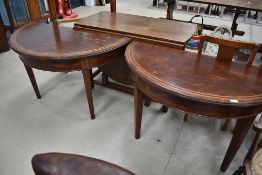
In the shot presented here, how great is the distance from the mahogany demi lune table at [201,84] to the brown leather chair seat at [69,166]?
1.72 feet

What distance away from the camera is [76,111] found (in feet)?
6.57

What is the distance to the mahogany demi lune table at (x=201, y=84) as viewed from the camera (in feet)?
3.33

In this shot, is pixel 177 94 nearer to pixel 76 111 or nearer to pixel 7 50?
pixel 76 111

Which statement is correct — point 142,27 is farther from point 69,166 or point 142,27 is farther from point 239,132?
point 69,166

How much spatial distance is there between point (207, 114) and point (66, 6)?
14.3 ft

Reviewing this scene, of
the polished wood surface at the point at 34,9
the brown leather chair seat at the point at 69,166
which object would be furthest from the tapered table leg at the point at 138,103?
the polished wood surface at the point at 34,9

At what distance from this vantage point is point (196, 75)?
1184mm

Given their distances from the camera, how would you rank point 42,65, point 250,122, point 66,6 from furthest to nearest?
1. point 66,6
2. point 42,65
3. point 250,122

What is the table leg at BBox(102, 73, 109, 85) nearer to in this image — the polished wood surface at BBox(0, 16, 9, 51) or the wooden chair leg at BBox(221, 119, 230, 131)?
the wooden chair leg at BBox(221, 119, 230, 131)

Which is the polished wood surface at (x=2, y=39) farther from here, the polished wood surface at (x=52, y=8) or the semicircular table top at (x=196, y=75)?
the semicircular table top at (x=196, y=75)

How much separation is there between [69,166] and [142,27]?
1367 millimetres

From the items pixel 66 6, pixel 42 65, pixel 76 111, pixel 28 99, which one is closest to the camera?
pixel 42 65

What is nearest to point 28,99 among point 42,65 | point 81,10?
point 42,65

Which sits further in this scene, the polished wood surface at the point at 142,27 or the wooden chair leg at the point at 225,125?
the wooden chair leg at the point at 225,125
